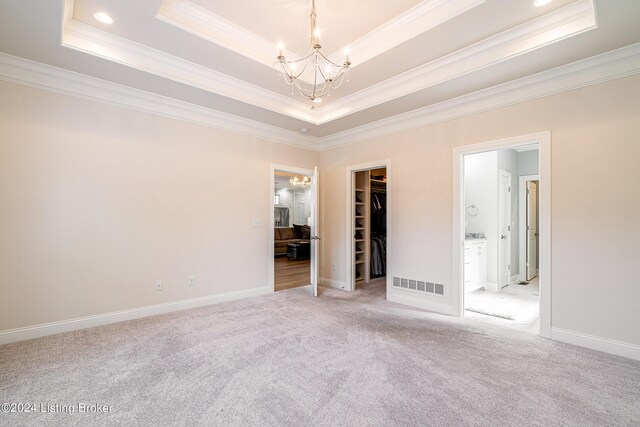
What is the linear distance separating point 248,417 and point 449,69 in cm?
367

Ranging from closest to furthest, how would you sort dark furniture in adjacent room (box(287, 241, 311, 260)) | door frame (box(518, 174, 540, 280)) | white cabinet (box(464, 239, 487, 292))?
white cabinet (box(464, 239, 487, 292))
door frame (box(518, 174, 540, 280))
dark furniture in adjacent room (box(287, 241, 311, 260))

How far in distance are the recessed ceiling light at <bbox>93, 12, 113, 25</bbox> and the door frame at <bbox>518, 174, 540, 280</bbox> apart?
6989mm

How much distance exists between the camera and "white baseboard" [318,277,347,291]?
4991mm

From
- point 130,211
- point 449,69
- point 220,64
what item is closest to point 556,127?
point 449,69

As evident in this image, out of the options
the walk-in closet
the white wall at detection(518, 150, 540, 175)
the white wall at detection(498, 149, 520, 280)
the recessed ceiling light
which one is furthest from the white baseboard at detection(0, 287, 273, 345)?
the white wall at detection(518, 150, 540, 175)

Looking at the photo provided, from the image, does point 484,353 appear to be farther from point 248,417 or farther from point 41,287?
point 41,287

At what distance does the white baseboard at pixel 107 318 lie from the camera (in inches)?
108

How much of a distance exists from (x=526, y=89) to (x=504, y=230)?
116 inches

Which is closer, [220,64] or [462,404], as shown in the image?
[462,404]

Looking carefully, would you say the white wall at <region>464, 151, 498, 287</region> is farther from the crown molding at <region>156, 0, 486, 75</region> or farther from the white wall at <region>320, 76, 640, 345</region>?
the crown molding at <region>156, 0, 486, 75</region>

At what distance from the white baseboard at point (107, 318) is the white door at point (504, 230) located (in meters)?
4.50

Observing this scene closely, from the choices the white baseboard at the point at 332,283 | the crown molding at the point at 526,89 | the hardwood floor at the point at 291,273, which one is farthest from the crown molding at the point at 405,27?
the hardwood floor at the point at 291,273

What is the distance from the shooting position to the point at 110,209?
3.24 metres

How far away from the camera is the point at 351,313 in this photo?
3695 millimetres
